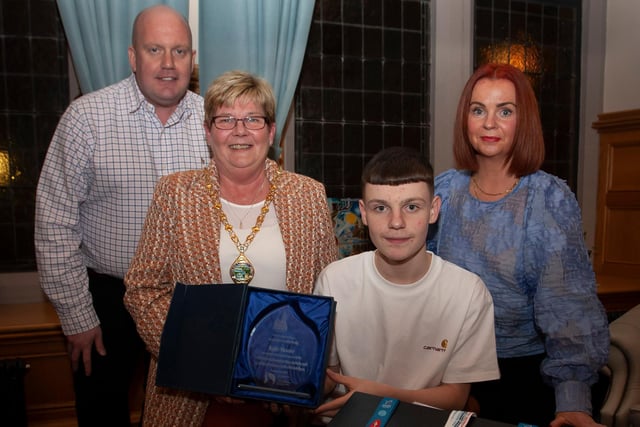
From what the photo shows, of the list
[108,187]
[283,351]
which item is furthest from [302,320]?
[108,187]

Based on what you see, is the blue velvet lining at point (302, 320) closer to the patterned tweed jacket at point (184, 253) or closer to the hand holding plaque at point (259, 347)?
the hand holding plaque at point (259, 347)

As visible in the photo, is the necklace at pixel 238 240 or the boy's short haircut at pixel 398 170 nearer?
the boy's short haircut at pixel 398 170

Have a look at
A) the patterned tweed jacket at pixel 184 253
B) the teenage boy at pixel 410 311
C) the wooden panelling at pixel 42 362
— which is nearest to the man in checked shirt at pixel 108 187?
the patterned tweed jacket at pixel 184 253

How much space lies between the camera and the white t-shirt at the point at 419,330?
147 centimetres

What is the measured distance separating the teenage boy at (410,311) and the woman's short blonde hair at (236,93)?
0.37 metres

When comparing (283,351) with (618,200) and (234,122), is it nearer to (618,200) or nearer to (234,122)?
(234,122)

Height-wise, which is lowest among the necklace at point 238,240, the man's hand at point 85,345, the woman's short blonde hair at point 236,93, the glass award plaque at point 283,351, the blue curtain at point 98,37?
the man's hand at point 85,345

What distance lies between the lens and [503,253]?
1555 mm

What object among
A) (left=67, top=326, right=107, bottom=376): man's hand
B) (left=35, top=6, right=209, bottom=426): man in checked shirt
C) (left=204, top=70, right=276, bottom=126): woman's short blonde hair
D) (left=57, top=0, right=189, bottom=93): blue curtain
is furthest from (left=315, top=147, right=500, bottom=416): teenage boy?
(left=57, top=0, right=189, bottom=93): blue curtain

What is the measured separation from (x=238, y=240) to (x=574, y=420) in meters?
1.03

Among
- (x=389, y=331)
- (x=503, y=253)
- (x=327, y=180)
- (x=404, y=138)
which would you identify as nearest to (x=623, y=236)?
(x=404, y=138)

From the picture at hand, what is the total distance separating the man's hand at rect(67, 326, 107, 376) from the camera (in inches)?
78.8

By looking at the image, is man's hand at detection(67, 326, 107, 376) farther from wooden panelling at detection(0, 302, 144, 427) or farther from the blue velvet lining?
the blue velvet lining

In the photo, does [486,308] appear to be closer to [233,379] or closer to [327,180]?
[233,379]
